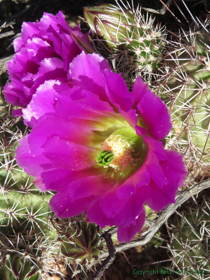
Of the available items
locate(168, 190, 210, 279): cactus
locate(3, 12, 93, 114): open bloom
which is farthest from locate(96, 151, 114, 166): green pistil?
locate(168, 190, 210, 279): cactus

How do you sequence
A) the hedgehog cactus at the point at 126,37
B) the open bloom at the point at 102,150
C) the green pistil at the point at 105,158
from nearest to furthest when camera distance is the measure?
1. the open bloom at the point at 102,150
2. the green pistil at the point at 105,158
3. the hedgehog cactus at the point at 126,37

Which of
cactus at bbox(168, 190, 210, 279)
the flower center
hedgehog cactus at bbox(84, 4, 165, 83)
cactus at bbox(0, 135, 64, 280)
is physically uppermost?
hedgehog cactus at bbox(84, 4, 165, 83)

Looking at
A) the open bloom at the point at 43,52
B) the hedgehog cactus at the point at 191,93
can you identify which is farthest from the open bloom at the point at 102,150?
the hedgehog cactus at the point at 191,93

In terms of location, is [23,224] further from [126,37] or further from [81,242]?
[126,37]

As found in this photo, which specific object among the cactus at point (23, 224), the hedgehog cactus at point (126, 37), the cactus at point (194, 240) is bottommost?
the cactus at point (194, 240)

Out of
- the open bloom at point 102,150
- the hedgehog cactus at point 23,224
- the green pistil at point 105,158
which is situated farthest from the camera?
the hedgehog cactus at point 23,224

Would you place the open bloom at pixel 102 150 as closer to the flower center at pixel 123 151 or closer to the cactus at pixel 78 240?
the flower center at pixel 123 151

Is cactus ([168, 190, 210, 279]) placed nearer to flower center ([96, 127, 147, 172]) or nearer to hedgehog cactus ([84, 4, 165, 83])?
flower center ([96, 127, 147, 172])

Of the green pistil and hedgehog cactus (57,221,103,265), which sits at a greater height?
the green pistil
